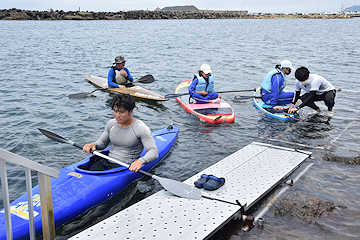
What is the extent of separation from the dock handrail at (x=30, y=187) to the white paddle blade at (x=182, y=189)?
4.64 feet

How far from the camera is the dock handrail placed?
2.18 m

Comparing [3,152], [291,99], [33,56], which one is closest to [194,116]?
[291,99]

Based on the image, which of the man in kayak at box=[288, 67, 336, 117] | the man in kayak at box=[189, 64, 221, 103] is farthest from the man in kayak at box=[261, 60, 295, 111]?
the man in kayak at box=[189, 64, 221, 103]

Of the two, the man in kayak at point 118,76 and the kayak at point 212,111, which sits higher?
the man in kayak at point 118,76

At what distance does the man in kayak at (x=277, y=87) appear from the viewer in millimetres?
7480

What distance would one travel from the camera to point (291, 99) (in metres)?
8.07

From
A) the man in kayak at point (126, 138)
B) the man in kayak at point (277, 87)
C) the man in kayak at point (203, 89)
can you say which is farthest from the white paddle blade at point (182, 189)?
the man in kayak at point (277, 87)

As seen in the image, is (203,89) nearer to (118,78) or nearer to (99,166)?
(118,78)

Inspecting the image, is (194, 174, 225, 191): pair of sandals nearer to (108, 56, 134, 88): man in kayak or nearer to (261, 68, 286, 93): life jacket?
(261, 68, 286, 93): life jacket

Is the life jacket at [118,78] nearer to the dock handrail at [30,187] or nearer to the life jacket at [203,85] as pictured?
the life jacket at [203,85]

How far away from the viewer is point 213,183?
3939mm

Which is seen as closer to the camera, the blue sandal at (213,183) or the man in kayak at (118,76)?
the blue sandal at (213,183)

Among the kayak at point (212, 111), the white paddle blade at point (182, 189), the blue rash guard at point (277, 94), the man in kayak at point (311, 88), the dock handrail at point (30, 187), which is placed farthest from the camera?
the blue rash guard at point (277, 94)

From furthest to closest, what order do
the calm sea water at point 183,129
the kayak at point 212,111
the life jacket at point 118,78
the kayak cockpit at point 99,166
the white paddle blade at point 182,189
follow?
the life jacket at point 118,78 → the kayak at point 212,111 → the kayak cockpit at point 99,166 → the calm sea water at point 183,129 → the white paddle blade at point 182,189
